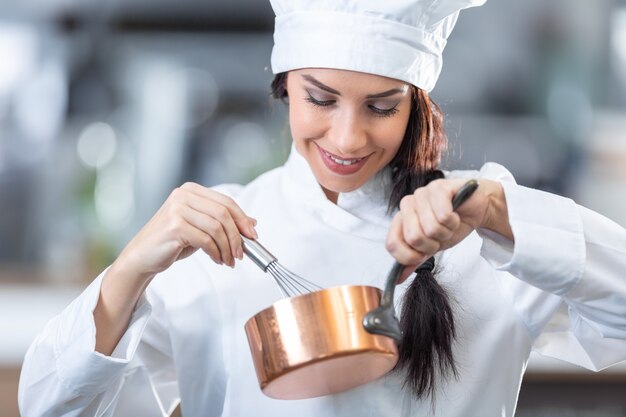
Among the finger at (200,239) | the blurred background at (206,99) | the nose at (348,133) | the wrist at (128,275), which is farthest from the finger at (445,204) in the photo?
the blurred background at (206,99)

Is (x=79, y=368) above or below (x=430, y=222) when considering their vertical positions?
below

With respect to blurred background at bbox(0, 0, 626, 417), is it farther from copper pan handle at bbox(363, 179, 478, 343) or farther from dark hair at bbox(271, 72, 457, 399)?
copper pan handle at bbox(363, 179, 478, 343)

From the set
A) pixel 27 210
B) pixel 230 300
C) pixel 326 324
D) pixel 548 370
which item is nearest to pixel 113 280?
pixel 230 300

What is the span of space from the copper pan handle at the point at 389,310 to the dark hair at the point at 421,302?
23 centimetres

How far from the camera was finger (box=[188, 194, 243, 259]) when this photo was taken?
109 cm

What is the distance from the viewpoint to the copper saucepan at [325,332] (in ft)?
3.11

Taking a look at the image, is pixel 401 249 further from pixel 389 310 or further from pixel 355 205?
pixel 355 205

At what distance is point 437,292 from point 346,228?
0.18m

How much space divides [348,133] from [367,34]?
0.13 meters

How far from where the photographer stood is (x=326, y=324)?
0.96 meters

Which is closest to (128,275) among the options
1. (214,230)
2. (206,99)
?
(214,230)

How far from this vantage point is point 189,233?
3.65ft

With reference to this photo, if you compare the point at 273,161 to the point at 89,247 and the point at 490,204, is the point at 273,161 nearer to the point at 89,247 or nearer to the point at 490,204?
the point at 89,247

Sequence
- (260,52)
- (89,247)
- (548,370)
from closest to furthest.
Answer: (548,370), (89,247), (260,52)
